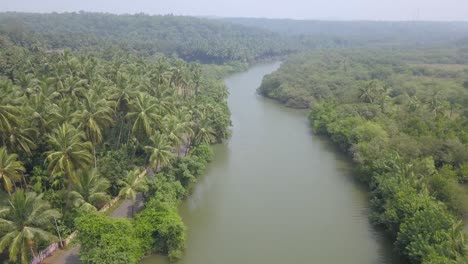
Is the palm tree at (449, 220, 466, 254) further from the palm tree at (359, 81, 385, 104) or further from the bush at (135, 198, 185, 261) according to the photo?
the palm tree at (359, 81, 385, 104)

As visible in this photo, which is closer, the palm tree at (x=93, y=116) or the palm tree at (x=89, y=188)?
the palm tree at (x=89, y=188)

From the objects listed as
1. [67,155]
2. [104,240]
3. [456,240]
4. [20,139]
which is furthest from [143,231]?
[456,240]

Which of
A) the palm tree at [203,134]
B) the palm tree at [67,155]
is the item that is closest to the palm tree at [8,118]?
the palm tree at [67,155]

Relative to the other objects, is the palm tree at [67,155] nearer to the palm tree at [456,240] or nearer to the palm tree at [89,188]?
the palm tree at [89,188]

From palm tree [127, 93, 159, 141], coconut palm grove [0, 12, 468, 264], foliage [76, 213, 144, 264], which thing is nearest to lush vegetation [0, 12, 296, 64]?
coconut palm grove [0, 12, 468, 264]

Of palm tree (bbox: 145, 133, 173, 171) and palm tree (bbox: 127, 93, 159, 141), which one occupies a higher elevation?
palm tree (bbox: 127, 93, 159, 141)

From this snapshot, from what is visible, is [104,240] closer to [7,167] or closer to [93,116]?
[7,167]

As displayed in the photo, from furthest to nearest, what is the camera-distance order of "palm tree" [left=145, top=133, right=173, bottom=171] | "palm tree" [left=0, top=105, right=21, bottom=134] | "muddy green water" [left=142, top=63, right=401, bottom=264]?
"palm tree" [left=145, top=133, right=173, bottom=171]
"muddy green water" [left=142, top=63, right=401, bottom=264]
"palm tree" [left=0, top=105, right=21, bottom=134]
